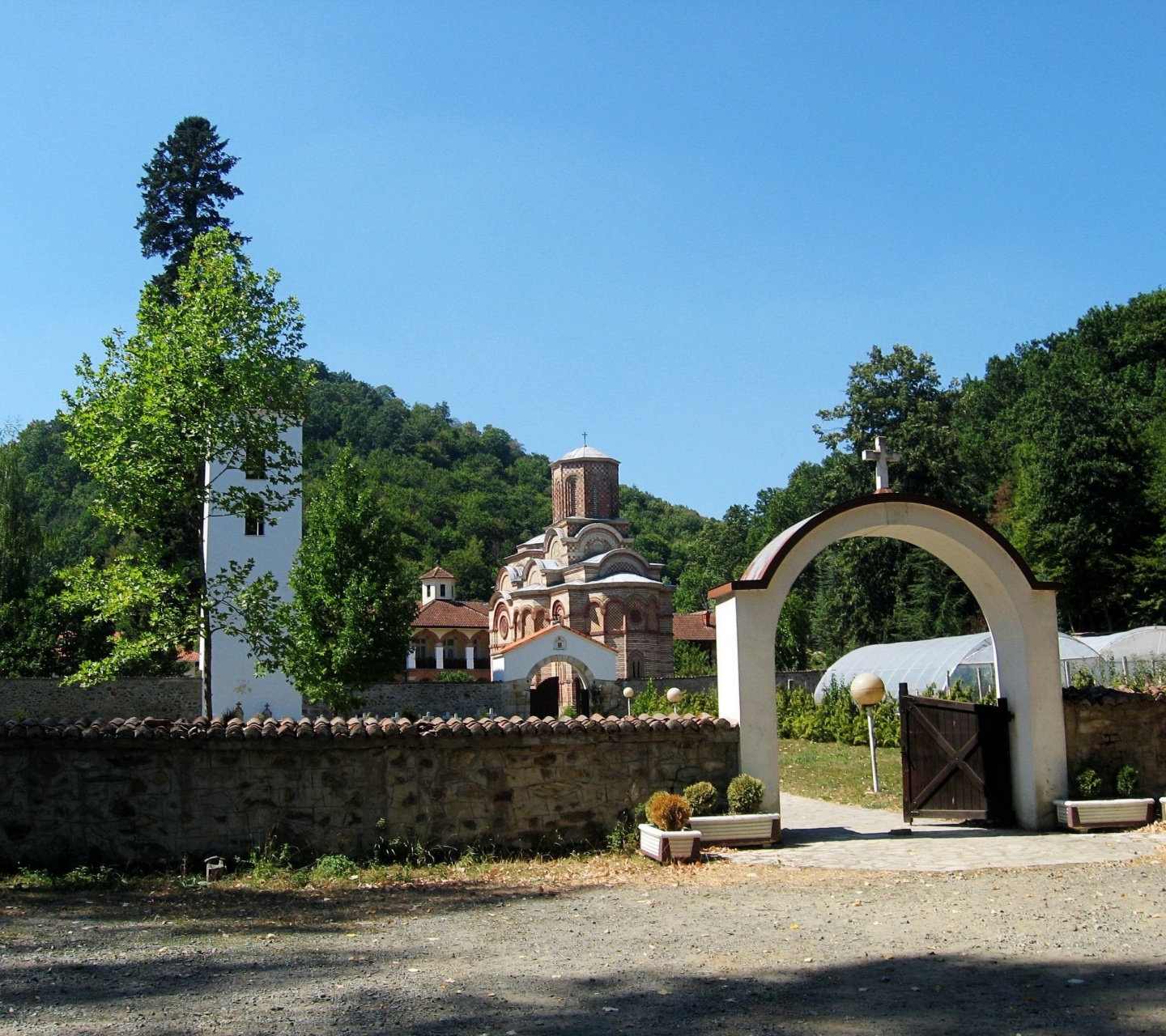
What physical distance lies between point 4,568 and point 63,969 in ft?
118

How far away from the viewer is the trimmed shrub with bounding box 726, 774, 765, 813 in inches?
452

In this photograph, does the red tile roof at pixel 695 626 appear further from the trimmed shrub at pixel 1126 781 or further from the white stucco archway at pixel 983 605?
the trimmed shrub at pixel 1126 781

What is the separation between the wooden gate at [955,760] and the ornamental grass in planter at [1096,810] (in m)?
0.72

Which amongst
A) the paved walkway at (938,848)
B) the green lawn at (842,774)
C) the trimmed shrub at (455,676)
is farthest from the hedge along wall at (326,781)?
the trimmed shrub at (455,676)

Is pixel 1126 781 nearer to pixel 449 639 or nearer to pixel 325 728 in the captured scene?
pixel 325 728

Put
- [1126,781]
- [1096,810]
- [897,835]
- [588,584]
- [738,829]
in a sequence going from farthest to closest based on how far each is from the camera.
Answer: [588,584] → [1126,781] → [897,835] → [1096,810] → [738,829]

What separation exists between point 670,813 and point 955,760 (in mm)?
3879

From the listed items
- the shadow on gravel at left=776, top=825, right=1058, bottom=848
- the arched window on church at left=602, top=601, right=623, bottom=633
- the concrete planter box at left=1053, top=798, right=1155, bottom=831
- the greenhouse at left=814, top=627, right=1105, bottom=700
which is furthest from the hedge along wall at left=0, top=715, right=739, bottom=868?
the arched window on church at left=602, top=601, right=623, bottom=633

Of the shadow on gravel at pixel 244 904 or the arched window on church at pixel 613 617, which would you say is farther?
the arched window on church at pixel 613 617

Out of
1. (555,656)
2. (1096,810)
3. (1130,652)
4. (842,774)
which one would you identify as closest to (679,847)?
(1096,810)

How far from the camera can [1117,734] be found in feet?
41.7

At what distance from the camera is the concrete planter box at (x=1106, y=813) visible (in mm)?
11867

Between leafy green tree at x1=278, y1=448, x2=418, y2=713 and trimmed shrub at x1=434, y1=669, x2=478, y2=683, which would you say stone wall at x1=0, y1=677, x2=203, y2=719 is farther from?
trimmed shrub at x1=434, y1=669, x2=478, y2=683

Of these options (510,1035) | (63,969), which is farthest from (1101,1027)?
(63,969)
